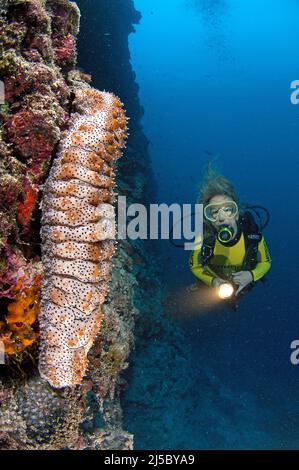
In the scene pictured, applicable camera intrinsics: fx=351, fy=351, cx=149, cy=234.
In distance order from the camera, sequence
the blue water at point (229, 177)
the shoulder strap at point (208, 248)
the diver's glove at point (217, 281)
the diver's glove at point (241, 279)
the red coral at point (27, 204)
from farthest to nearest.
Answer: the blue water at point (229, 177) < the shoulder strap at point (208, 248) < the diver's glove at point (241, 279) < the diver's glove at point (217, 281) < the red coral at point (27, 204)

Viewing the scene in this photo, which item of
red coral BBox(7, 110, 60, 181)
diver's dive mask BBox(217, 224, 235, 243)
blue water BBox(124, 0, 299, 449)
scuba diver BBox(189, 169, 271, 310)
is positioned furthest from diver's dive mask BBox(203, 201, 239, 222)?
red coral BBox(7, 110, 60, 181)

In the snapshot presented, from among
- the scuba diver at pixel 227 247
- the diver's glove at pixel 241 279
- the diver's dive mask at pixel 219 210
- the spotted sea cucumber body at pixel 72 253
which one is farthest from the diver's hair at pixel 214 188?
the spotted sea cucumber body at pixel 72 253

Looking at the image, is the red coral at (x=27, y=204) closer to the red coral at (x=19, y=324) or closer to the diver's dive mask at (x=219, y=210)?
the red coral at (x=19, y=324)

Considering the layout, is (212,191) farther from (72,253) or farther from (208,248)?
(72,253)

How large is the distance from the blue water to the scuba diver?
1978 millimetres

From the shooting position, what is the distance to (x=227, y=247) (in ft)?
17.6

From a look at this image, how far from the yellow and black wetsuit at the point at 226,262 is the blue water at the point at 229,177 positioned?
213cm

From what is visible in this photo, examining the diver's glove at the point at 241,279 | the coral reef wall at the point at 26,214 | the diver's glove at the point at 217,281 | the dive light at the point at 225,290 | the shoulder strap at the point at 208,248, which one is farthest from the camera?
the shoulder strap at the point at 208,248

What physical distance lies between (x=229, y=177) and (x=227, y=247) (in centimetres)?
7122

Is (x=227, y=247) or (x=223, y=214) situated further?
(x=227, y=247)

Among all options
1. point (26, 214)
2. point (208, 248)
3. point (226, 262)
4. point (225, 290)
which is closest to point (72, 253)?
point (26, 214)

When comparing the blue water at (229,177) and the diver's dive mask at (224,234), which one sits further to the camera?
the blue water at (229,177)

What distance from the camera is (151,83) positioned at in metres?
91.2

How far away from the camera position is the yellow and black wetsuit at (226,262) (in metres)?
5.35
